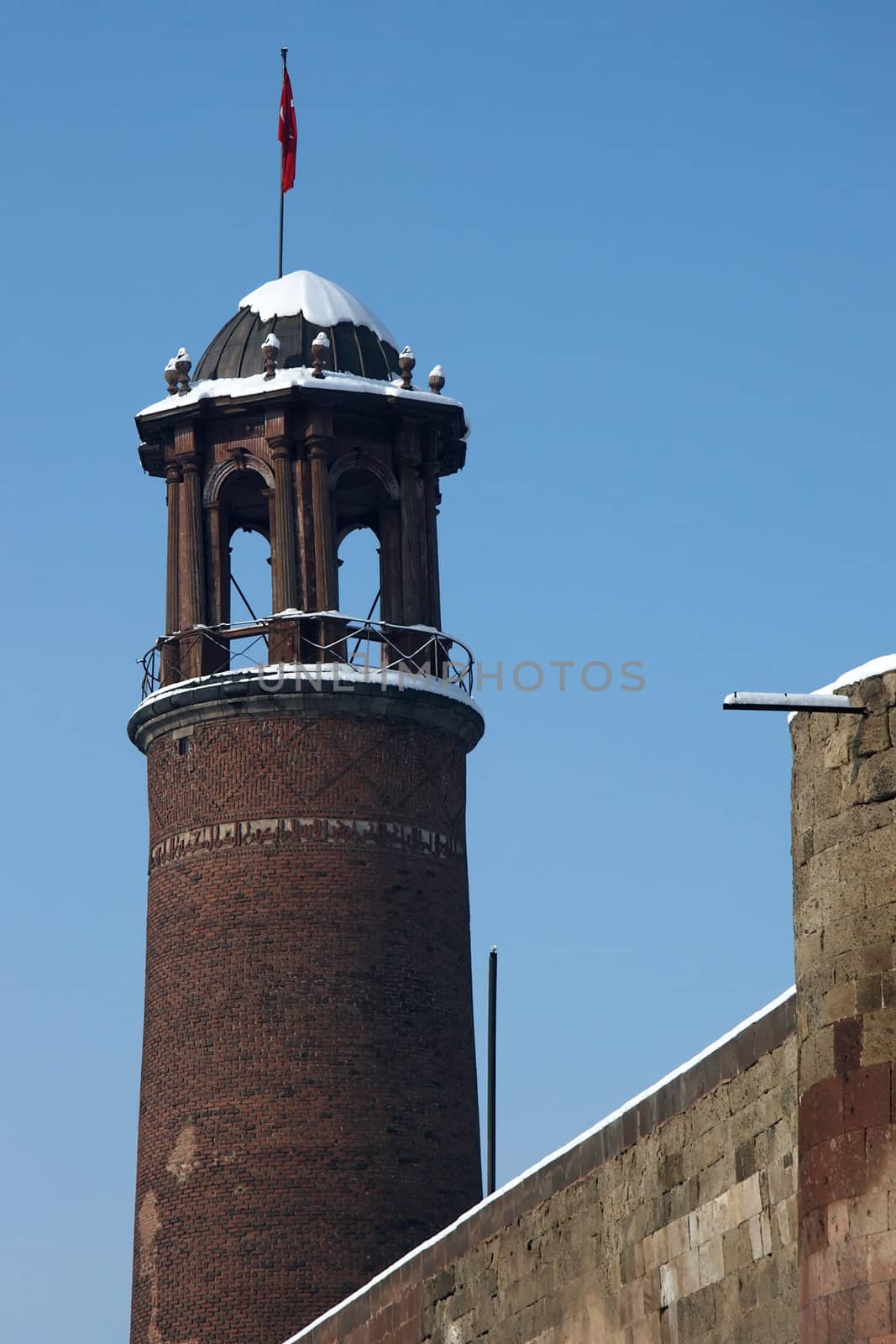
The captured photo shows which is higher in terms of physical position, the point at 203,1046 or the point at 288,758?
the point at 288,758

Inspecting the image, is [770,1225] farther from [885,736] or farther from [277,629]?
[277,629]

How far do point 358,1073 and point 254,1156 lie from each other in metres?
1.62

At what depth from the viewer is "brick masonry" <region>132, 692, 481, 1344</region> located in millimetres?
33031

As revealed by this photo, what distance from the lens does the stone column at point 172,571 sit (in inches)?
1435

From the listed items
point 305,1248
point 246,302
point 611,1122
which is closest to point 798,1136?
point 611,1122

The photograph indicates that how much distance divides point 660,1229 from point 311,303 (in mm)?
22880

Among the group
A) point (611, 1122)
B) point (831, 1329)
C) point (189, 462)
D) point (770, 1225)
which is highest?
point (189, 462)

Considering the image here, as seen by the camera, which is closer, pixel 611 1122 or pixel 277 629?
pixel 611 1122

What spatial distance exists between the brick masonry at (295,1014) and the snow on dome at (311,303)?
5.96 metres

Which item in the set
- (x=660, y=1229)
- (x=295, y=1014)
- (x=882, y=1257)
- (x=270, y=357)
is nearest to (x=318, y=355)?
(x=270, y=357)

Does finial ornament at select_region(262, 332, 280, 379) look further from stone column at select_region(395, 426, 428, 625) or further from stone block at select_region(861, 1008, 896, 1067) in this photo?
stone block at select_region(861, 1008, 896, 1067)

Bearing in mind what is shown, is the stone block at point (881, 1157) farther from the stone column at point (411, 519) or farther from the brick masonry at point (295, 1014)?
the stone column at point (411, 519)

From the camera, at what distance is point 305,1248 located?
32.8m

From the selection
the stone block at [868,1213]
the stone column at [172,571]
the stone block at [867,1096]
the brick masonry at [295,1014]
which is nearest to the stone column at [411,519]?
the brick masonry at [295,1014]
